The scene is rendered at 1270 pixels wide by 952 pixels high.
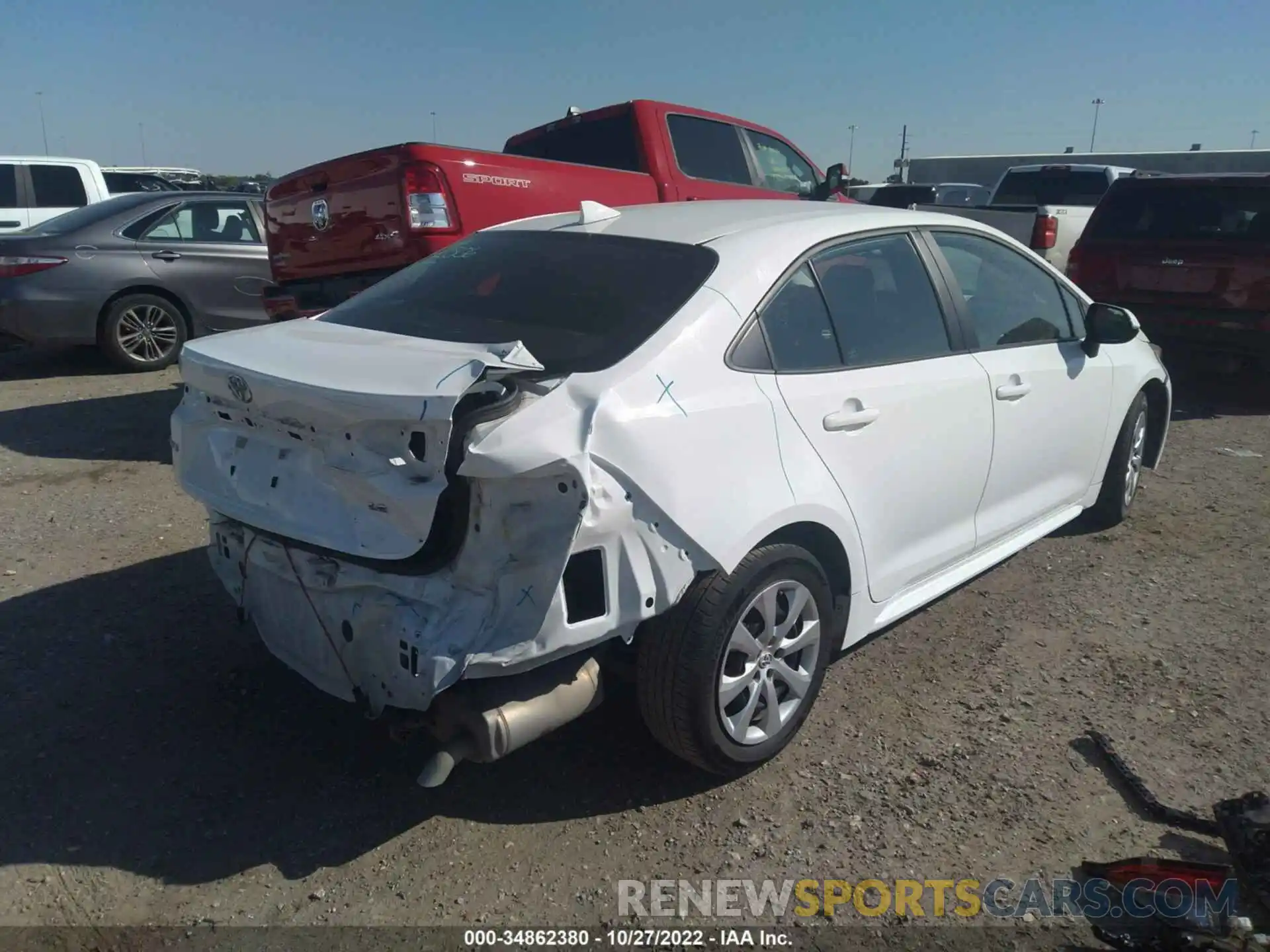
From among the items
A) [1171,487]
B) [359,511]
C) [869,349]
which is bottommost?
[1171,487]

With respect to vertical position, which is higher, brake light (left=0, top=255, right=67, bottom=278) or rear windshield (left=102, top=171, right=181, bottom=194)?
rear windshield (left=102, top=171, right=181, bottom=194)

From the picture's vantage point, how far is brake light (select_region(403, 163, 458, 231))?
5.73 metres

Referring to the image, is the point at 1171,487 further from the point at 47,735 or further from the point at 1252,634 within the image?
the point at 47,735

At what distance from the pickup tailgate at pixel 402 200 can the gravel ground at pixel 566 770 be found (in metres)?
2.27

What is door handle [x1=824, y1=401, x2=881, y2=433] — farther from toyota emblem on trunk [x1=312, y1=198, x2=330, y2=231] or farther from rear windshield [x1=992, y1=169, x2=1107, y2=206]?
rear windshield [x1=992, y1=169, x2=1107, y2=206]

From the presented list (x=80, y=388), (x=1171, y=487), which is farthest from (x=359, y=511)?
(x=80, y=388)

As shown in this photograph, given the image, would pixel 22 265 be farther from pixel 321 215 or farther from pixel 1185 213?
pixel 1185 213

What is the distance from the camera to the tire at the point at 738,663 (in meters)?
2.76

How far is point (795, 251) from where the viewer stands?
10.7 ft

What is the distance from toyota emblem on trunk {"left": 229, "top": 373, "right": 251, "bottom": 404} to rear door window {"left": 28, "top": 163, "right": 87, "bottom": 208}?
11.7 meters

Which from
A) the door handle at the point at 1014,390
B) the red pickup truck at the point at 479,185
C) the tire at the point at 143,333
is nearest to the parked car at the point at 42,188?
the tire at the point at 143,333

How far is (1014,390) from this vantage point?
12.9 feet

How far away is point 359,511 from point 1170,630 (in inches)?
134

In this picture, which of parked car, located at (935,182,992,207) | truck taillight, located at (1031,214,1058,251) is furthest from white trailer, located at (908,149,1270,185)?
truck taillight, located at (1031,214,1058,251)
